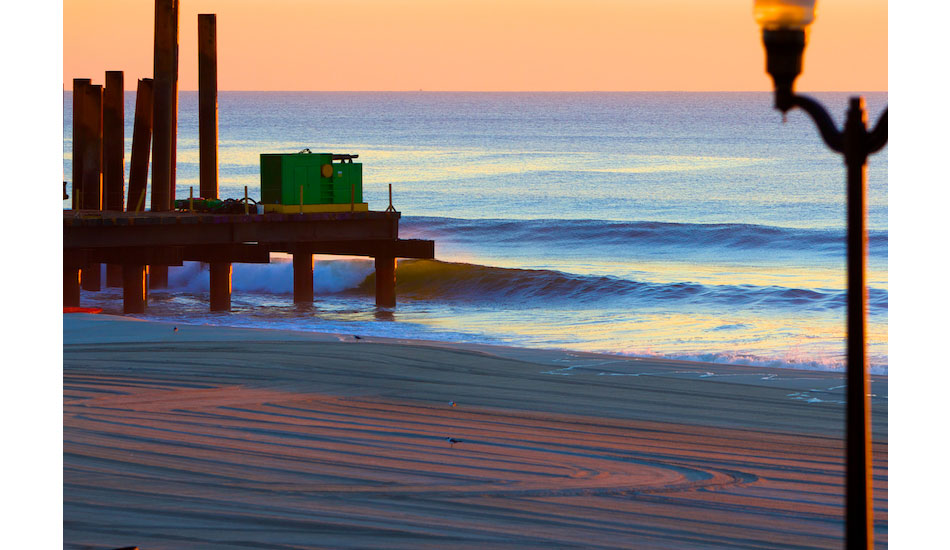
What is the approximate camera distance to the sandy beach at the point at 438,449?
8.13 m

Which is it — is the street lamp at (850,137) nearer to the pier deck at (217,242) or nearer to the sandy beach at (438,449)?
the sandy beach at (438,449)

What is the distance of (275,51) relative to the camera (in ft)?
73.7

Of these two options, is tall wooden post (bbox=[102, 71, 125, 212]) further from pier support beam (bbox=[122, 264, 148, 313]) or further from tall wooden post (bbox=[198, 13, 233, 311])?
pier support beam (bbox=[122, 264, 148, 313])

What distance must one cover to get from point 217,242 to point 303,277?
3565 millimetres

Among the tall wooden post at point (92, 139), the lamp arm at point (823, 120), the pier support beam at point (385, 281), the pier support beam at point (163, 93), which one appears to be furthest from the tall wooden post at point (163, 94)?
the lamp arm at point (823, 120)

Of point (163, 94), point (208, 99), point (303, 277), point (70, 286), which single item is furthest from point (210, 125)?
point (70, 286)

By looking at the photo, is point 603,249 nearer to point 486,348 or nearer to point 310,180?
point 310,180

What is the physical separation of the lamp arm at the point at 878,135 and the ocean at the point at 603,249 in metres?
5.63

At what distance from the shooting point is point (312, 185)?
21.5m

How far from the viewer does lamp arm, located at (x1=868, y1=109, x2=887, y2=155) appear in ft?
15.4

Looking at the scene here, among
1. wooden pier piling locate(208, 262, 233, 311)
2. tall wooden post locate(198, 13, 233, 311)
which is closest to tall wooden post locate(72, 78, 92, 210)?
tall wooden post locate(198, 13, 233, 311)
